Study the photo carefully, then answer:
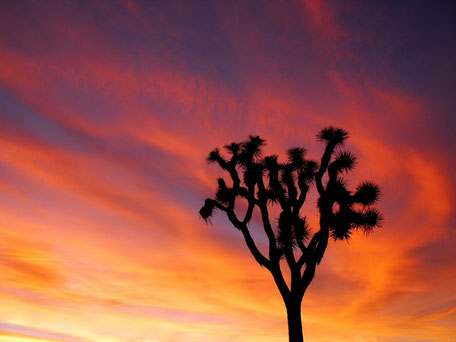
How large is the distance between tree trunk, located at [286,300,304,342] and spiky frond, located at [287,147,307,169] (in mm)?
4584

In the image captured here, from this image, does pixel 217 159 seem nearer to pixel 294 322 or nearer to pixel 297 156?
pixel 297 156

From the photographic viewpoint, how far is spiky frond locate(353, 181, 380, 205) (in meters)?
12.6

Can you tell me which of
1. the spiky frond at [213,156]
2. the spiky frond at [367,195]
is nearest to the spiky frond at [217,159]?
the spiky frond at [213,156]

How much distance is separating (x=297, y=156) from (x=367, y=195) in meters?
2.81

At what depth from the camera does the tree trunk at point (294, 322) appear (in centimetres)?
1178

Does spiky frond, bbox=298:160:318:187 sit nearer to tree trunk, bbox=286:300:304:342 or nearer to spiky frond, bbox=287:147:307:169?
spiky frond, bbox=287:147:307:169

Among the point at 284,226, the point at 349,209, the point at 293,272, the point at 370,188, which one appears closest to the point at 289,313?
the point at 293,272

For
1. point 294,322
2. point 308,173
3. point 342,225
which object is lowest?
point 294,322

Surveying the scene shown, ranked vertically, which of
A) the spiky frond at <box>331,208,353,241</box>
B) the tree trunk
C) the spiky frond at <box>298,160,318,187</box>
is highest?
the spiky frond at <box>298,160,318,187</box>

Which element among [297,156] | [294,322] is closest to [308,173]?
[297,156]

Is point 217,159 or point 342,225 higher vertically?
point 217,159

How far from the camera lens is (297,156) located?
14.3 metres

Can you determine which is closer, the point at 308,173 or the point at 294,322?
the point at 294,322

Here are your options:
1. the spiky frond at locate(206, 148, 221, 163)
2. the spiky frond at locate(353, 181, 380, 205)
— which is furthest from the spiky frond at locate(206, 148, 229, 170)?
the spiky frond at locate(353, 181, 380, 205)
